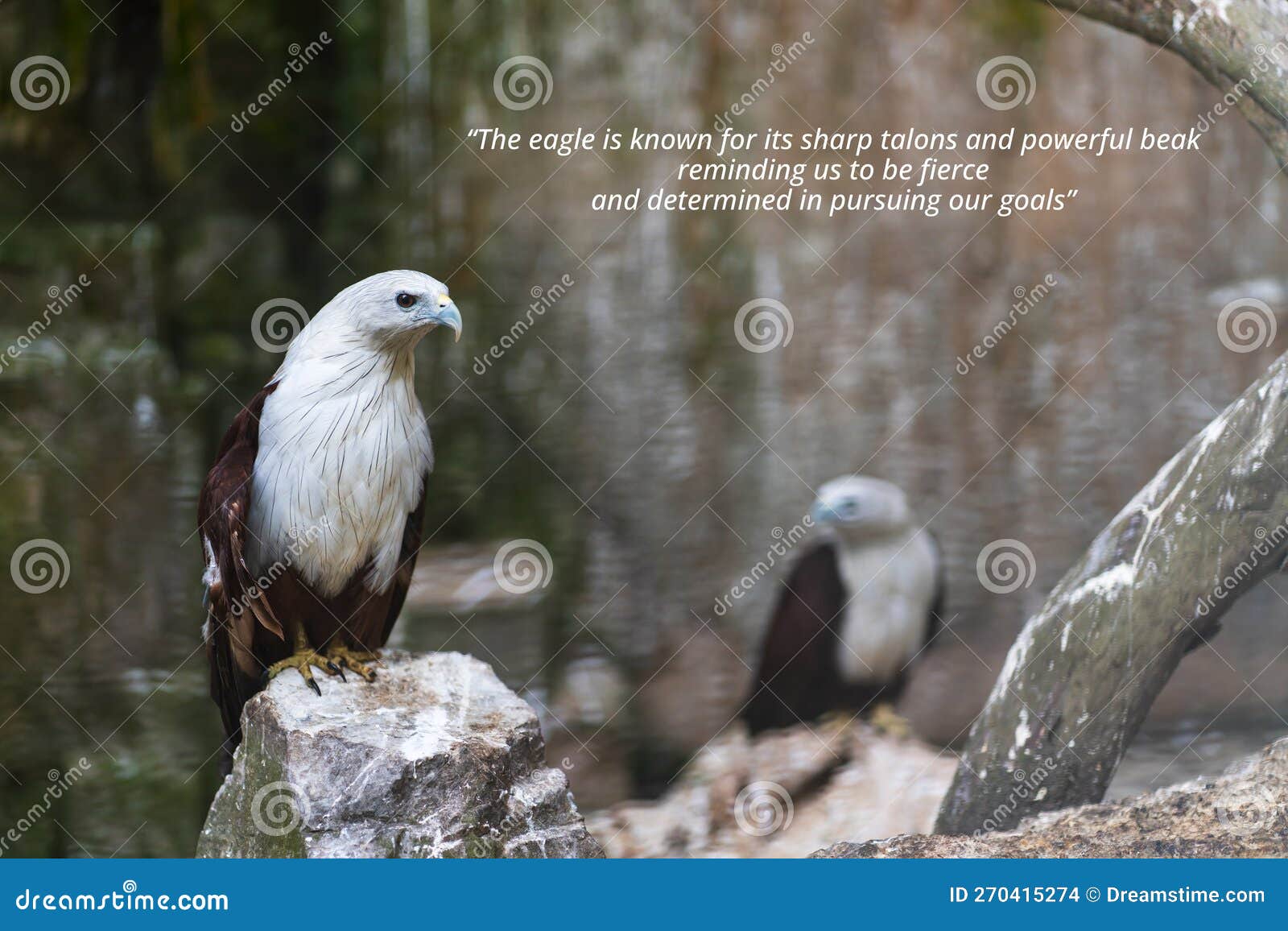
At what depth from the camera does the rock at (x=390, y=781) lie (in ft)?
9.10

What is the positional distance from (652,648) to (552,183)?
1.67 m

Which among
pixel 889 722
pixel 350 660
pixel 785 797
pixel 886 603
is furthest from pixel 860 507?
pixel 350 660

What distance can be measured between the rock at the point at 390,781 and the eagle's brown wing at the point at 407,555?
31cm

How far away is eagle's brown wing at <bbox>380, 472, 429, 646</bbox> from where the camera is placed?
3119 millimetres

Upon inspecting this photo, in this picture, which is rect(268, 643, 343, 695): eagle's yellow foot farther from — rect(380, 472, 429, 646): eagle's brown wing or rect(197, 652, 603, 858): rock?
rect(380, 472, 429, 646): eagle's brown wing

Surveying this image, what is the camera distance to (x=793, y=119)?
392 centimetres

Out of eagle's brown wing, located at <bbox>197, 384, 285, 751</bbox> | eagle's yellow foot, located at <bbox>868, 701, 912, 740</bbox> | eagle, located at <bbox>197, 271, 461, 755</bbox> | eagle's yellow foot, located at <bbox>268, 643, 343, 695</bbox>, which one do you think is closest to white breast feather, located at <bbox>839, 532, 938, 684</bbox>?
eagle's yellow foot, located at <bbox>868, 701, 912, 740</bbox>

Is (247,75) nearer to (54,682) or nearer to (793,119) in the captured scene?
(793,119)

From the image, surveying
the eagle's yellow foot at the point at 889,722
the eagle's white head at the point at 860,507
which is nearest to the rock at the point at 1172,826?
the eagle's yellow foot at the point at 889,722

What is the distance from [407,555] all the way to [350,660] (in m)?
0.32

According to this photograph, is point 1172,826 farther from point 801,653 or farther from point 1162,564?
point 801,653

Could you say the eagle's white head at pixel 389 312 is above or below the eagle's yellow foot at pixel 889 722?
above

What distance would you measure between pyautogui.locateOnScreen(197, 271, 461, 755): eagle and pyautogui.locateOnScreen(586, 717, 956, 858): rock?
1408 millimetres

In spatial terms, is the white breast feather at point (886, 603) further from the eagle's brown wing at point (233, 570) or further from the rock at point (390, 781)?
the eagle's brown wing at point (233, 570)
